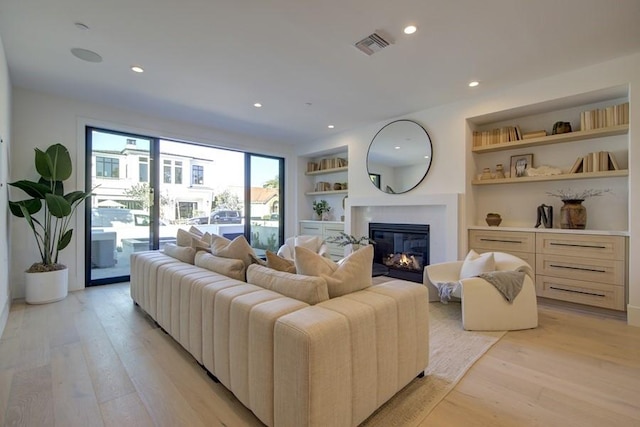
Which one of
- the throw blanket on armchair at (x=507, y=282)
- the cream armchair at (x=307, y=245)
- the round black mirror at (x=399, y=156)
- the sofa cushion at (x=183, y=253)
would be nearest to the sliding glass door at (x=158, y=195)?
the cream armchair at (x=307, y=245)

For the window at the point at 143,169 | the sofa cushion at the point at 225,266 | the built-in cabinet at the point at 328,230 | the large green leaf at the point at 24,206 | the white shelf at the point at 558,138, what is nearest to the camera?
the sofa cushion at the point at 225,266

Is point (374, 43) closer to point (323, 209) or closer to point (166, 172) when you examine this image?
point (166, 172)

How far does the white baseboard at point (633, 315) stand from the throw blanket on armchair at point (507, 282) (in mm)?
1107

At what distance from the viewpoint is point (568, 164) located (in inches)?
140

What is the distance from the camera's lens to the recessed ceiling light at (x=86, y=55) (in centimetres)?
270

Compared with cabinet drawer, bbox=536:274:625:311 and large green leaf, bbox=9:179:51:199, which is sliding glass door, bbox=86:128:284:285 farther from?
cabinet drawer, bbox=536:274:625:311

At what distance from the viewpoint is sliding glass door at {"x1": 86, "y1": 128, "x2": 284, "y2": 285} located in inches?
168

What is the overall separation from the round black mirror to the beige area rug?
82.9 inches

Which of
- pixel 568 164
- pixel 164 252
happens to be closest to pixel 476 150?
pixel 568 164

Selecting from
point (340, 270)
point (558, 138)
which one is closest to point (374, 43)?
point (340, 270)

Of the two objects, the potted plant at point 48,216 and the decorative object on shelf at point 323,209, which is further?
the decorative object on shelf at point 323,209

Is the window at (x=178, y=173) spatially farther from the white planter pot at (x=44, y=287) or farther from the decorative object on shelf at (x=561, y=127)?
the decorative object on shelf at (x=561, y=127)

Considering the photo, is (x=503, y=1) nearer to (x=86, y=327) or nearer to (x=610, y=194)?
(x=610, y=194)

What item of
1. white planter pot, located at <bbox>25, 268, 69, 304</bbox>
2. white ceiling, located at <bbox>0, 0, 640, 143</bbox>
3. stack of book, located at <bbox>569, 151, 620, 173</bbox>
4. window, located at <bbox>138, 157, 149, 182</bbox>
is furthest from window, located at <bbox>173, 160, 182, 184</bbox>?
stack of book, located at <bbox>569, 151, 620, 173</bbox>
